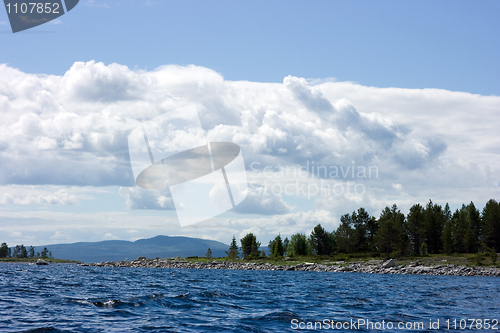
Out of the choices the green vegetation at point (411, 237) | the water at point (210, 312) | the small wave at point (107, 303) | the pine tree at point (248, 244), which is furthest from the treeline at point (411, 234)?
the small wave at point (107, 303)

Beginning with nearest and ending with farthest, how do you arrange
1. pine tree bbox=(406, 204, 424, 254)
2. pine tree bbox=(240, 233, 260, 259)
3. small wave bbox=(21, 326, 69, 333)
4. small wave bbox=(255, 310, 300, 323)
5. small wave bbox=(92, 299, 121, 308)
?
small wave bbox=(21, 326, 69, 333)
small wave bbox=(255, 310, 300, 323)
small wave bbox=(92, 299, 121, 308)
pine tree bbox=(406, 204, 424, 254)
pine tree bbox=(240, 233, 260, 259)

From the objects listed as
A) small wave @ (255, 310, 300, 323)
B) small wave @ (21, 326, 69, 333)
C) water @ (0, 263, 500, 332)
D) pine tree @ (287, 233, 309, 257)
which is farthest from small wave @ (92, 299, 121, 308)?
pine tree @ (287, 233, 309, 257)

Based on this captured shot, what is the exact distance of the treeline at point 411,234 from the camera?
105 meters

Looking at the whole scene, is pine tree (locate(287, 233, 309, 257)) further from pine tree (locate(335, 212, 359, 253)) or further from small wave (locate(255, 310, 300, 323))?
small wave (locate(255, 310, 300, 323))

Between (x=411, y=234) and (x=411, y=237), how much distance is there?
96 centimetres

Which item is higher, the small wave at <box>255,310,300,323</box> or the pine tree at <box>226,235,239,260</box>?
the small wave at <box>255,310,300,323</box>

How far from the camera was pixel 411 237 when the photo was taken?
391 feet

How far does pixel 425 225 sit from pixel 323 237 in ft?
112

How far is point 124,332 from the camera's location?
44.0 ft

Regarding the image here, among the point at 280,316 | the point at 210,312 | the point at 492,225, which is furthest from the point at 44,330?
the point at 492,225

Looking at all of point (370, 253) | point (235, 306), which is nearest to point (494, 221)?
point (370, 253)

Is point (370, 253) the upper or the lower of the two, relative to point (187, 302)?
lower

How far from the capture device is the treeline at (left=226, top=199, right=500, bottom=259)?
104875 mm

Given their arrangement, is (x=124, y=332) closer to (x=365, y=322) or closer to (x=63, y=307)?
(x=63, y=307)
